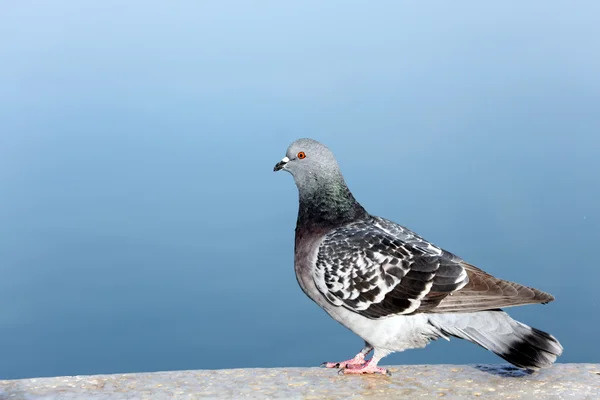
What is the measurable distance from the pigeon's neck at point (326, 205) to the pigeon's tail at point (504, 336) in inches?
43.7

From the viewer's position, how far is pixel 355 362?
5895 millimetres

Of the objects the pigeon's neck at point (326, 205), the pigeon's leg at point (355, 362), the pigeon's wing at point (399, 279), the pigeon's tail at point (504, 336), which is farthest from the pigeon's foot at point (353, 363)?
the pigeon's neck at point (326, 205)

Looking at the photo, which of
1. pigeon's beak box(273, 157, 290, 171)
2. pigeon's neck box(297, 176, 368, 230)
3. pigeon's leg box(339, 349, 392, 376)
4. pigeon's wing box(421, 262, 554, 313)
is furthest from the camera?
pigeon's beak box(273, 157, 290, 171)

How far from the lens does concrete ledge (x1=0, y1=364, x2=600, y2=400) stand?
17.4ft

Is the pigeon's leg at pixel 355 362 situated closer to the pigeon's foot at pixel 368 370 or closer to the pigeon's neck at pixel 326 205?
the pigeon's foot at pixel 368 370

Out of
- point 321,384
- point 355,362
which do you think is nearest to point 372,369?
point 355,362

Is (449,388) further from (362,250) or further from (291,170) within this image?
(291,170)

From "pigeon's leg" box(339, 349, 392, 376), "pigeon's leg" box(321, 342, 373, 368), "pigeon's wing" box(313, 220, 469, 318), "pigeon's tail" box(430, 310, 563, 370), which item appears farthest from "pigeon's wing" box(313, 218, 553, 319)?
"pigeon's leg" box(321, 342, 373, 368)

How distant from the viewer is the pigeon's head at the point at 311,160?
617cm

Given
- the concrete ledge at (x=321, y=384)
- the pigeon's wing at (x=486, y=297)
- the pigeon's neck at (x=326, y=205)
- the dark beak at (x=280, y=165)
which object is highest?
the dark beak at (x=280, y=165)

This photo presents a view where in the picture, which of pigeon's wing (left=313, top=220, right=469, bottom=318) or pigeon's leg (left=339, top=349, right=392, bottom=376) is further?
pigeon's leg (left=339, top=349, right=392, bottom=376)

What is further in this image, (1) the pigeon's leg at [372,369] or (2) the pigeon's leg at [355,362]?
(2) the pigeon's leg at [355,362]

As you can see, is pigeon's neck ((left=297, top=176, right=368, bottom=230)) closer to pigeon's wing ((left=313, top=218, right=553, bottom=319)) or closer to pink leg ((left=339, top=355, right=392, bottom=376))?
pigeon's wing ((left=313, top=218, right=553, bottom=319))

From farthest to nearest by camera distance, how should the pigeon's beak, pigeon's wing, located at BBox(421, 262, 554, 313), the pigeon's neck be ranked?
the pigeon's beak < the pigeon's neck < pigeon's wing, located at BBox(421, 262, 554, 313)
